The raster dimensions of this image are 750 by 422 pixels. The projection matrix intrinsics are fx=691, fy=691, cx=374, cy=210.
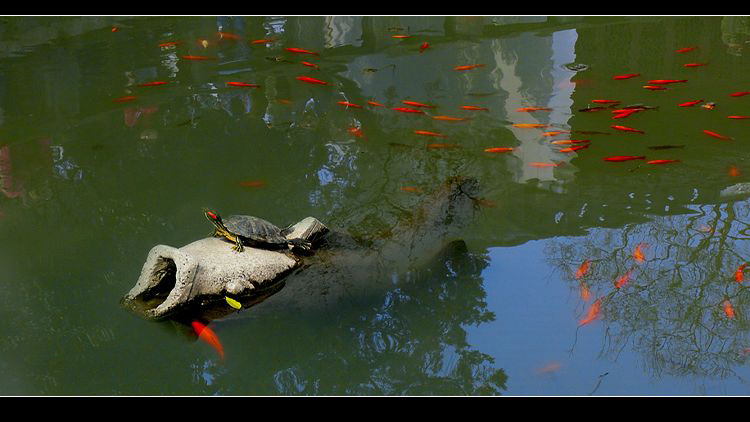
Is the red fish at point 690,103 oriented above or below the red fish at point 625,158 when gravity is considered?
above

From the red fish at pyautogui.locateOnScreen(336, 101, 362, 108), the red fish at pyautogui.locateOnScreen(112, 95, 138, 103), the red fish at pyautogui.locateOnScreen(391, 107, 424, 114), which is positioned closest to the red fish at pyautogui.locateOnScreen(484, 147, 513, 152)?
the red fish at pyautogui.locateOnScreen(391, 107, 424, 114)

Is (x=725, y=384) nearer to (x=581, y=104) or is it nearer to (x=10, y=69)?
(x=581, y=104)

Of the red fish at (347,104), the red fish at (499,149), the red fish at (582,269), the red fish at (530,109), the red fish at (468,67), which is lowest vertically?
the red fish at (582,269)

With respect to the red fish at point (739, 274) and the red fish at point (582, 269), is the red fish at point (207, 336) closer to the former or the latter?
the red fish at point (582, 269)

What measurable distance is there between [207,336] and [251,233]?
651mm

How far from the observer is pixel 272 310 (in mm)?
3918

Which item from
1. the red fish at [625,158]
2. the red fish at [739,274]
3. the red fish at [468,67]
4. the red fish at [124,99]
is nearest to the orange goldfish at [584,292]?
the red fish at [739,274]

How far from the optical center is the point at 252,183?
5.12 meters

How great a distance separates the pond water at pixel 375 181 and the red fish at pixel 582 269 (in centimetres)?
3

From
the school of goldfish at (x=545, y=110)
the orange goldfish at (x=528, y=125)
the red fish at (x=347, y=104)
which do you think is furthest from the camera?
the red fish at (x=347, y=104)

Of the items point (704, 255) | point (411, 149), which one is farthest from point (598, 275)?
point (411, 149)

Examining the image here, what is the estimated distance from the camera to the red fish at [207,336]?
12.1 feet

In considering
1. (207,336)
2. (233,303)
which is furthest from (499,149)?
(207,336)

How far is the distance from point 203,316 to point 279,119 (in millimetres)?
2678
